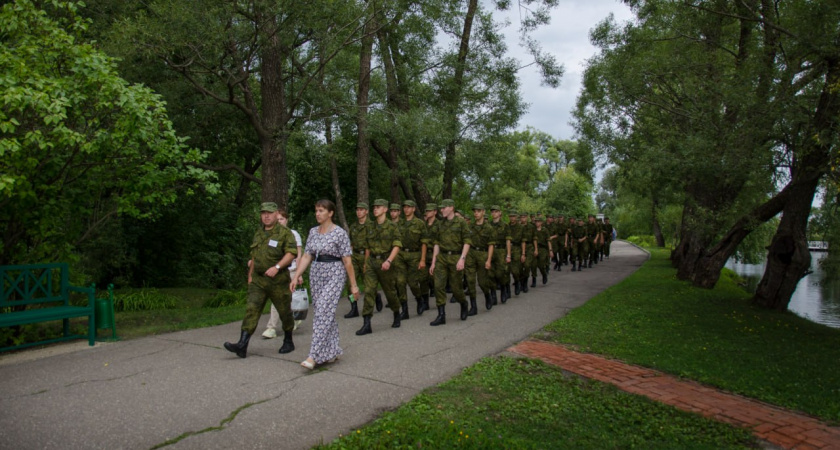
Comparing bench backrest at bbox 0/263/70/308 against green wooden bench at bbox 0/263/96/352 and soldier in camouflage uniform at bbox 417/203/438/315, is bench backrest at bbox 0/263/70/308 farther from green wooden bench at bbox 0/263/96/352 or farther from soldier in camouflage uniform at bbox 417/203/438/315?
soldier in camouflage uniform at bbox 417/203/438/315

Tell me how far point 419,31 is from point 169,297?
35.5 ft

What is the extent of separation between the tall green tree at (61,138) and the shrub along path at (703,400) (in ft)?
19.9

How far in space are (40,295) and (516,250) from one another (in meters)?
9.22

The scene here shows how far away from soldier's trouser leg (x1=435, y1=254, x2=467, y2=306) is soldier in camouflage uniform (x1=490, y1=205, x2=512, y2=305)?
220 centimetres

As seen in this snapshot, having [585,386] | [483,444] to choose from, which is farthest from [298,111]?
[483,444]

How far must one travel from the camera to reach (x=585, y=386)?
5961 millimetres

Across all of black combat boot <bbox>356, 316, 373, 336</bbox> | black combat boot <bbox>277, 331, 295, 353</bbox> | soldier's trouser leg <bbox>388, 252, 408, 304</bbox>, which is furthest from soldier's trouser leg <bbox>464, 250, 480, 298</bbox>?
black combat boot <bbox>277, 331, 295, 353</bbox>

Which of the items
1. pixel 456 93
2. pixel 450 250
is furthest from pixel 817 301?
pixel 450 250

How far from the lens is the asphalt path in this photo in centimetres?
442

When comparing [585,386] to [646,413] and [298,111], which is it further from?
[298,111]

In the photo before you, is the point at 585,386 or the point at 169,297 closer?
the point at 585,386

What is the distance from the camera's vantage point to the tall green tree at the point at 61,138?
21.9 ft

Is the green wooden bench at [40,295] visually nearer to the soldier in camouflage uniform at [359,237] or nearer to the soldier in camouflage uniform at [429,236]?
the soldier in camouflage uniform at [359,237]

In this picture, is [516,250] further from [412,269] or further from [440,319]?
[440,319]
